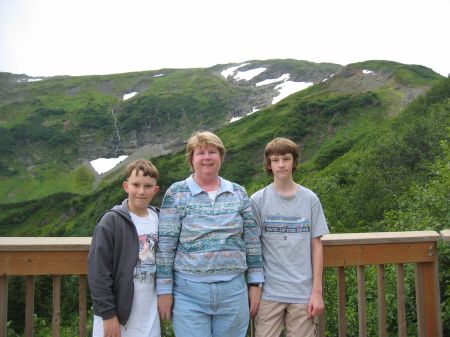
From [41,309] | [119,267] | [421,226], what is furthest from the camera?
[41,309]

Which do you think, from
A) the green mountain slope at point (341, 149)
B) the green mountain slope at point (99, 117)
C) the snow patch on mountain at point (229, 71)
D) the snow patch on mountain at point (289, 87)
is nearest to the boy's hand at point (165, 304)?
the green mountain slope at point (341, 149)

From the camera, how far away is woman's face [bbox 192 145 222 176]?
3.43 meters

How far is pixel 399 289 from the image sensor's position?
12.2 ft

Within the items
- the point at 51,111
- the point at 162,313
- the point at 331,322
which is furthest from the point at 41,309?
the point at 51,111

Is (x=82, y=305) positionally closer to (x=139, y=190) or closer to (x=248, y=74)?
(x=139, y=190)

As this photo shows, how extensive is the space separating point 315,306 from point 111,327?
1478mm

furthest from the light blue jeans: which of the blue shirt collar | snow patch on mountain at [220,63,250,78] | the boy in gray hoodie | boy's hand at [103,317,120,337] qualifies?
snow patch on mountain at [220,63,250,78]

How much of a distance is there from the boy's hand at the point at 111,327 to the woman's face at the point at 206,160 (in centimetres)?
120

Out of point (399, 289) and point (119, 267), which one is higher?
point (119, 267)

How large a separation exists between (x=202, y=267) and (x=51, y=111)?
483 feet

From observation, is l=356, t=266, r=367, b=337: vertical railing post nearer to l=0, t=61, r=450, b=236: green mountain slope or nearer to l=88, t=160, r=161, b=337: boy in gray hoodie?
l=88, t=160, r=161, b=337: boy in gray hoodie

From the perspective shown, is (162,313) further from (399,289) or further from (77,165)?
(77,165)

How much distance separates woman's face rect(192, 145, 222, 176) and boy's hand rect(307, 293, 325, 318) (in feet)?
3.89

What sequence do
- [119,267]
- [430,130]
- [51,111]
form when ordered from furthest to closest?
1. [51,111]
2. [430,130]
3. [119,267]
